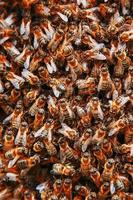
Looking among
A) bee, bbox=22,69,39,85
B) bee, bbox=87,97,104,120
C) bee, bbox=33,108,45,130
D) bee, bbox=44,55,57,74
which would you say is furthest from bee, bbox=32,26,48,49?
bee, bbox=87,97,104,120

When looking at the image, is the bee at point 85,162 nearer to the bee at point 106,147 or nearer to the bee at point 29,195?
the bee at point 106,147

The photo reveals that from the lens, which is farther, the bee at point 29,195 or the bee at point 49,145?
the bee at point 29,195

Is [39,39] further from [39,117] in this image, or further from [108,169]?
[108,169]

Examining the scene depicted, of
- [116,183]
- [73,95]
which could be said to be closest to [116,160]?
[116,183]

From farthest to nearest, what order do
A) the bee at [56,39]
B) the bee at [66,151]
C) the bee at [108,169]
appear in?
1. the bee at [56,39]
2. the bee at [66,151]
3. the bee at [108,169]

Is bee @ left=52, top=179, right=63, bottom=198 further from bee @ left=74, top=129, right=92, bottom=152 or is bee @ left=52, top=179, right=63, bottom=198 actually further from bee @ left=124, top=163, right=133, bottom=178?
bee @ left=124, top=163, right=133, bottom=178

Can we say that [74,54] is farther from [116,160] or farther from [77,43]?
[116,160]

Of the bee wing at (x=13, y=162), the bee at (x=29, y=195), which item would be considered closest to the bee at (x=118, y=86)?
the bee wing at (x=13, y=162)

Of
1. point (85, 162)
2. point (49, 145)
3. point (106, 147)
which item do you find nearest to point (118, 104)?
point (106, 147)
